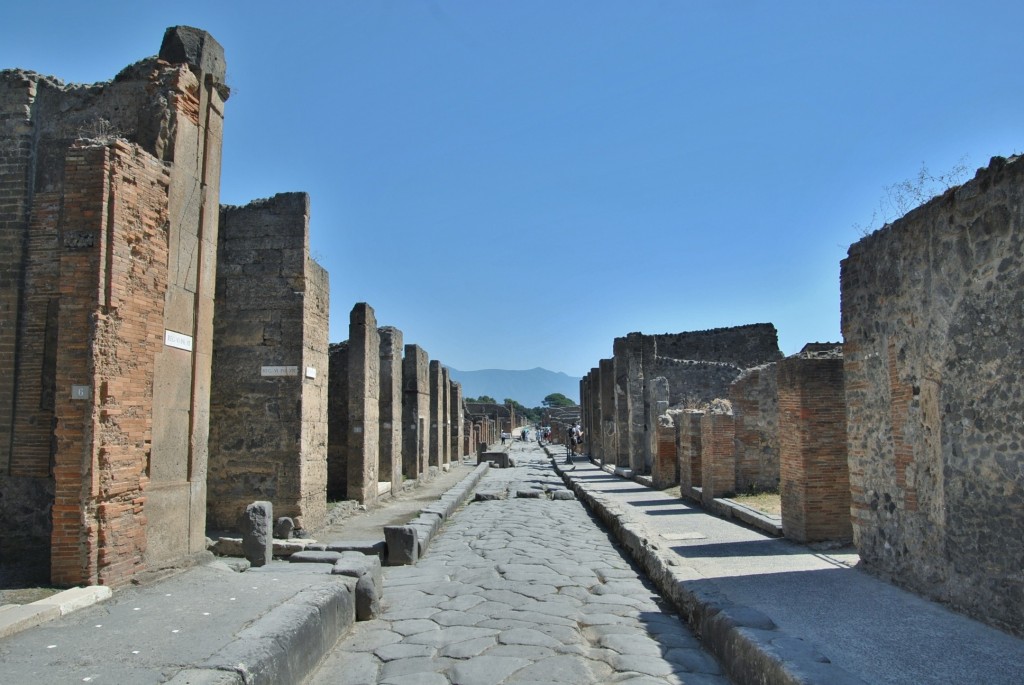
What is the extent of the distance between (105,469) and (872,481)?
6586mm

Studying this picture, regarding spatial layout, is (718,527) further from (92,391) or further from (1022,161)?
(92,391)

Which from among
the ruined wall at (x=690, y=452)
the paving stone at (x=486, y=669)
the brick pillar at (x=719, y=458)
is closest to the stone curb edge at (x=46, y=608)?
the paving stone at (x=486, y=669)

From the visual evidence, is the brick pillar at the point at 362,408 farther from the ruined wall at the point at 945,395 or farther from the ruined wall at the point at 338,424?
the ruined wall at the point at 945,395

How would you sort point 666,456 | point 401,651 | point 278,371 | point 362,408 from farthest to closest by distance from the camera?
point 666,456, point 362,408, point 278,371, point 401,651

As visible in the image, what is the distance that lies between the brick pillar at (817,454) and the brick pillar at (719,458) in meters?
3.61

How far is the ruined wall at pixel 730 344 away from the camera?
34.2m

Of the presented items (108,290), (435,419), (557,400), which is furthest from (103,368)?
(557,400)

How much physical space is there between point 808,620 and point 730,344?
30.4m

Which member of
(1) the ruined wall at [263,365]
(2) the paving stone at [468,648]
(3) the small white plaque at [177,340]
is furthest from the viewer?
(1) the ruined wall at [263,365]

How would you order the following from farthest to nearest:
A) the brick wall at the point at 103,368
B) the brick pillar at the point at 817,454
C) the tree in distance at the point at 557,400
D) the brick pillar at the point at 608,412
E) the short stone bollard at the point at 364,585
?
1. the tree in distance at the point at 557,400
2. the brick pillar at the point at 608,412
3. the brick pillar at the point at 817,454
4. the short stone bollard at the point at 364,585
5. the brick wall at the point at 103,368

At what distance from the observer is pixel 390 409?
16.7m

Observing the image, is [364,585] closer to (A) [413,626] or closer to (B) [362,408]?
(A) [413,626]

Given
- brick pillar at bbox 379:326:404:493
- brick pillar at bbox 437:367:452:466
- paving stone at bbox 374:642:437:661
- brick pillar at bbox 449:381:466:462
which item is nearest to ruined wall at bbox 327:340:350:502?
brick pillar at bbox 379:326:404:493

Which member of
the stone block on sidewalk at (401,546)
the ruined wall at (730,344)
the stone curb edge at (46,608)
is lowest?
the stone block on sidewalk at (401,546)
